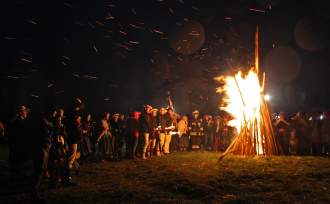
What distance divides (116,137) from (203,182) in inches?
275

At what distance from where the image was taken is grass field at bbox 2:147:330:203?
8.52 metres

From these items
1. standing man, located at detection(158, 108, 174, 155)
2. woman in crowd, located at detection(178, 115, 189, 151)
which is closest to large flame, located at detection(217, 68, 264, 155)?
standing man, located at detection(158, 108, 174, 155)

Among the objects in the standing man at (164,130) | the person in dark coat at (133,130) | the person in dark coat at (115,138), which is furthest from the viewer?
the standing man at (164,130)

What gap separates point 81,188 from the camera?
A: 31.8 ft

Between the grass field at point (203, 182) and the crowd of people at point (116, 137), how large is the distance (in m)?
0.90

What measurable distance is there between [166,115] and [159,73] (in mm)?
25006

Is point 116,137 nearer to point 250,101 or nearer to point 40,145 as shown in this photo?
point 250,101

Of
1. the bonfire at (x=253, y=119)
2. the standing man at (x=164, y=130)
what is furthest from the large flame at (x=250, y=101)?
the standing man at (x=164, y=130)

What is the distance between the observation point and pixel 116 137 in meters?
16.2

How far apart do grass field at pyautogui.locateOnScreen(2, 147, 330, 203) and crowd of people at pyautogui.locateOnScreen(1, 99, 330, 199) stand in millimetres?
902

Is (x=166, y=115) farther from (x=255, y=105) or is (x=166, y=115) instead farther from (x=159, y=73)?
(x=159, y=73)

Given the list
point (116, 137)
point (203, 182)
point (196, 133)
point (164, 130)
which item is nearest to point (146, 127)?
point (116, 137)

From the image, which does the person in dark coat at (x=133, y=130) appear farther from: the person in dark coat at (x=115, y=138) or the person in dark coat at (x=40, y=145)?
the person in dark coat at (x=40, y=145)

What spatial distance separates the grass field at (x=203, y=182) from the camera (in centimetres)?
852
